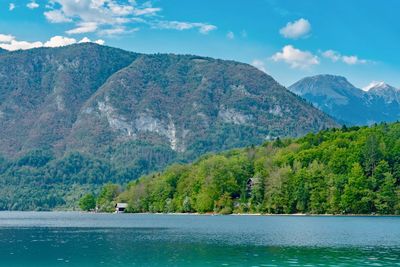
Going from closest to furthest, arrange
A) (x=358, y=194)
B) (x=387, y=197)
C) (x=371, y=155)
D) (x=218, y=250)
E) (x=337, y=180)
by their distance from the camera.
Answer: (x=218, y=250), (x=387, y=197), (x=358, y=194), (x=337, y=180), (x=371, y=155)

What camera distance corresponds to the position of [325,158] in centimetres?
18712

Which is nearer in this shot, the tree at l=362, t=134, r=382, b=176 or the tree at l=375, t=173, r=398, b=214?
the tree at l=375, t=173, r=398, b=214

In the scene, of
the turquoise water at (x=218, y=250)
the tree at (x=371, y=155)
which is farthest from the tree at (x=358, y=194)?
the turquoise water at (x=218, y=250)

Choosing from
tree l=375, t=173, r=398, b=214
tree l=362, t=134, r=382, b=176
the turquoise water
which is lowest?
the turquoise water

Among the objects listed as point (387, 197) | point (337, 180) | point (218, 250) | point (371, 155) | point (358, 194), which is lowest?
point (218, 250)

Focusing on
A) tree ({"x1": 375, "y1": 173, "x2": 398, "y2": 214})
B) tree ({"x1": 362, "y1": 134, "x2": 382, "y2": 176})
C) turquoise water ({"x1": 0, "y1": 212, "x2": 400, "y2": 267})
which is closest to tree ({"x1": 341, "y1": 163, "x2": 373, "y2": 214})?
tree ({"x1": 375, "y1": 173, "x2": 398, "y2": 214})

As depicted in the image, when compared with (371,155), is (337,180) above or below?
below

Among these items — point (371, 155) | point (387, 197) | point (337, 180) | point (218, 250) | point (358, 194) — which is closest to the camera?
point (218, 250)

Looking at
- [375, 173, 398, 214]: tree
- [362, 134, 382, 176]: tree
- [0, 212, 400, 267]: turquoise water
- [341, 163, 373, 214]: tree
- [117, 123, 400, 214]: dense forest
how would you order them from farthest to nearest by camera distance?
[362, 134, 382, 176]: tree < [117, 123, 400, 214]: dense forest < [341, 163, 373, 214]: tree < [375, 173, 398, 214]: tree < [0, 212, 400, 267]: turquoise water

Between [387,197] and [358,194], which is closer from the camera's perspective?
[387,197]

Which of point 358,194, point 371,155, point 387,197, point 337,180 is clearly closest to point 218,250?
point 387,197

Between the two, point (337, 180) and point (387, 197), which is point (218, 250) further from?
point (337, 180)

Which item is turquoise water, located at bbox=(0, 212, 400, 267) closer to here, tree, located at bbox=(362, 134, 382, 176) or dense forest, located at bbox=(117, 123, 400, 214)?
dense forest, located at bbox=(117, 123, 400, 214)

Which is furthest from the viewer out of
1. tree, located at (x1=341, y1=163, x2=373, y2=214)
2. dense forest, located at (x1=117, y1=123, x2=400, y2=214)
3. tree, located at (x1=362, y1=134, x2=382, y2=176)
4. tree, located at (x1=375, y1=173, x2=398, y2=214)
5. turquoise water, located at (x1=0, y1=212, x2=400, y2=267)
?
tree, located at (x1=362, y1=134, x2=382, y2=176)
